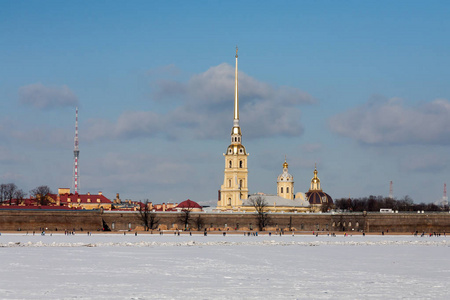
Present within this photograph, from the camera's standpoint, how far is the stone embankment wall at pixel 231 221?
342 feet

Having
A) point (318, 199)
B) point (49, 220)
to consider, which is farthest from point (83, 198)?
point (49, 220)

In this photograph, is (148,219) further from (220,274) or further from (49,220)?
(220,274)

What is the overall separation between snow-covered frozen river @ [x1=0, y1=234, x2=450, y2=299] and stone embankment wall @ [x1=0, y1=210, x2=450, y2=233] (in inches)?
1863

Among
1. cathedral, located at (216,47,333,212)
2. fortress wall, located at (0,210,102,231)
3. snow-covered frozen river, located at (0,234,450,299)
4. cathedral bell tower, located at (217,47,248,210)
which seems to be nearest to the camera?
snow-covered frozen river, located at (0,234,450,299)

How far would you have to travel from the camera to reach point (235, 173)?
135 m

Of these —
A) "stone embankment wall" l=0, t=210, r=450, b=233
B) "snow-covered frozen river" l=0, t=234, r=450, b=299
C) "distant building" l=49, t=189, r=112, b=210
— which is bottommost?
"snow-covered frozen river" l=0, t=234, r=450, b=299

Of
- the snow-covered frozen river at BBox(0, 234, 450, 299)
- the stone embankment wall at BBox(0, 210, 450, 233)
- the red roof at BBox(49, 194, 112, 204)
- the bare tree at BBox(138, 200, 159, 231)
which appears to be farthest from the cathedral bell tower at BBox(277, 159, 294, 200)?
the snow-covered frozen river at BBox(0, 234, 450, 299)

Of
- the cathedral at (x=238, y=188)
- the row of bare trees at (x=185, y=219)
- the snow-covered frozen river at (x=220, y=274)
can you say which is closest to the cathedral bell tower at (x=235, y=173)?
the cathedral at (x=238, y=188)

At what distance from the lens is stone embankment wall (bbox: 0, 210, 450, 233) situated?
10425cm

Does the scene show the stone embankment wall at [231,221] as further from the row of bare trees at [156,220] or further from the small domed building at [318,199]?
the small domed building at [318,199]

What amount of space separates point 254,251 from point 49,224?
177 ft

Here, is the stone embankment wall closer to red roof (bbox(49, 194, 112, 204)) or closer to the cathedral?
the cathedral

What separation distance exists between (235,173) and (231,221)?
2091cm

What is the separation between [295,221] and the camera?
117 metres
